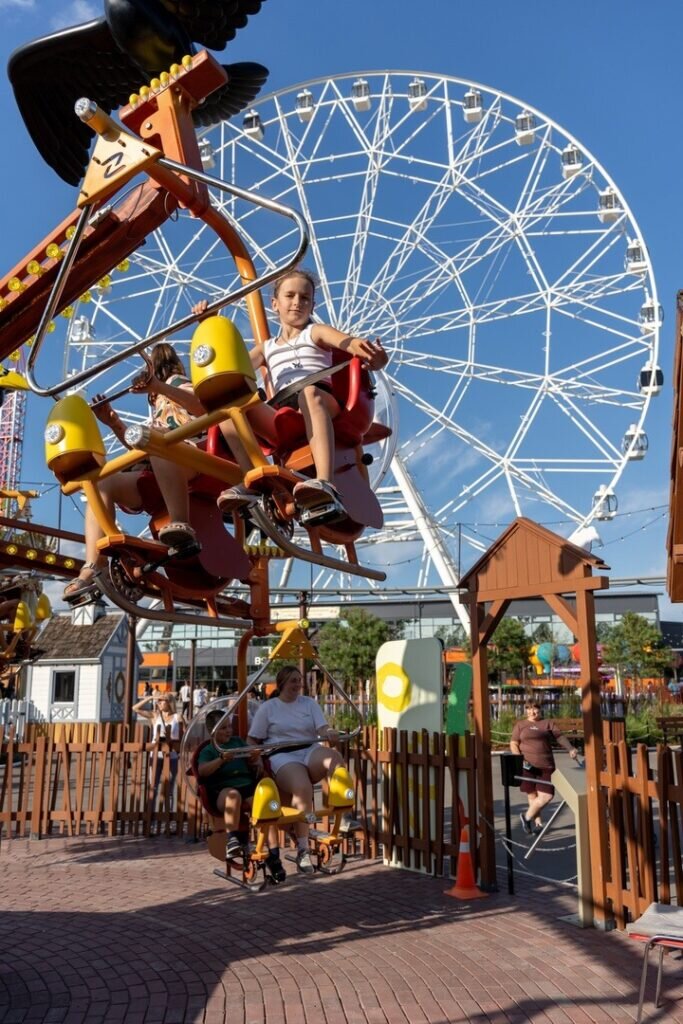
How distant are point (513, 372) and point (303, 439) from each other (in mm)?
21006

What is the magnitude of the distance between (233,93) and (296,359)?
189 centimetres

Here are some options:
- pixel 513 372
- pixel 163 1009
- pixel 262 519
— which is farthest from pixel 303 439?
pixel 513 372

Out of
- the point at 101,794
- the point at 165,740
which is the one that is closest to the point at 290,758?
the point at 165,740

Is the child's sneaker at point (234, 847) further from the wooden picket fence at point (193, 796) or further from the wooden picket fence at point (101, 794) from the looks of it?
the wooden picket fence at point (101, 794)

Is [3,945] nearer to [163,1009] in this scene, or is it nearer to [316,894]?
[163,1009]

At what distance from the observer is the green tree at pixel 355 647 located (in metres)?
31.2

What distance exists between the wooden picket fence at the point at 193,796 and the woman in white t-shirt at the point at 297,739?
112 cm

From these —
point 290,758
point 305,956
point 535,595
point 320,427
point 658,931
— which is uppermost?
point 320,427

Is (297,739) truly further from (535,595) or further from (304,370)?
(304,370)

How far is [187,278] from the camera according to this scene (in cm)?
2388

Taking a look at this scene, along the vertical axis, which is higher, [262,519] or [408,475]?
[408,475]

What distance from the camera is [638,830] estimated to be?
525 cm

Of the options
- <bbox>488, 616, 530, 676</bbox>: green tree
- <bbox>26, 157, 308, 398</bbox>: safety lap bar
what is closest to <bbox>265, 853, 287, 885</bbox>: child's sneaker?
<bbox>26, 157, 308, 398</bbox>: safety lap bar

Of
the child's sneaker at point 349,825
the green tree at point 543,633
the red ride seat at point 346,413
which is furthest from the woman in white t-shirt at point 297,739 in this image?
the green tree at point 543,633
